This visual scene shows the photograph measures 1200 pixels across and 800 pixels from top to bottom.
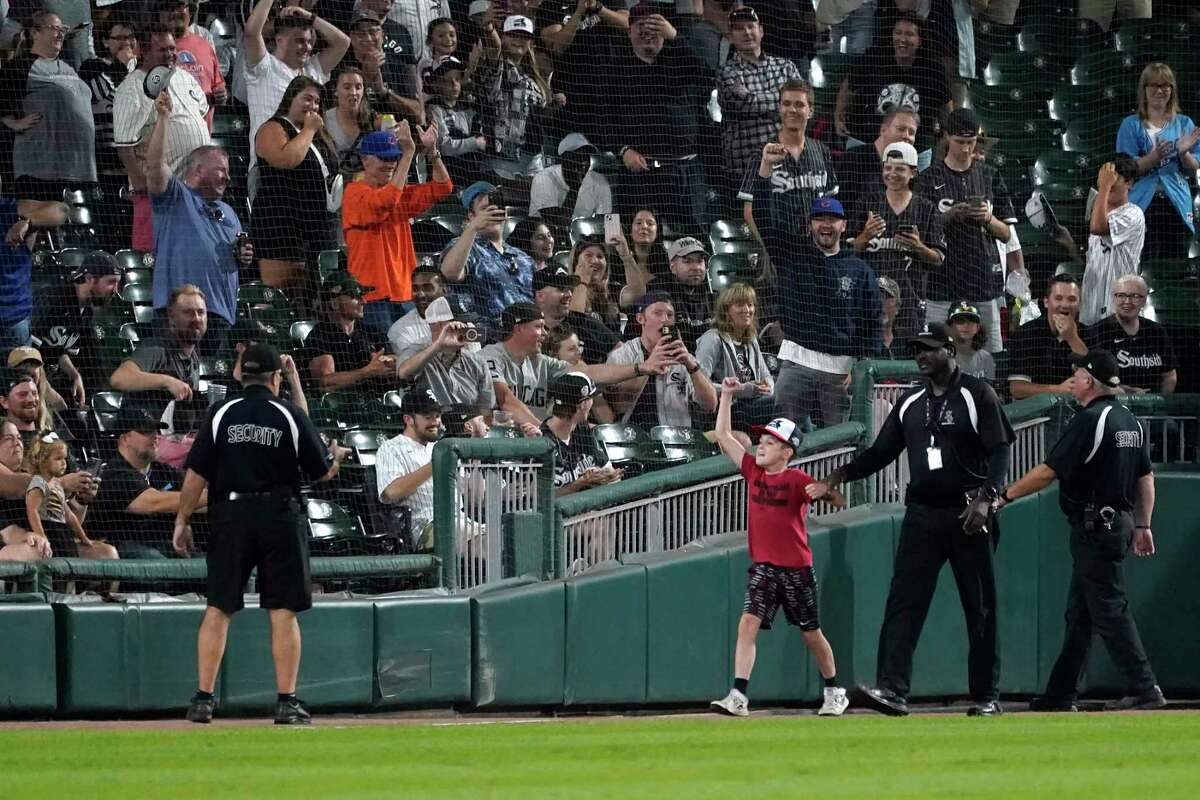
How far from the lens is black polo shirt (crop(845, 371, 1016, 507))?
27.1 feet

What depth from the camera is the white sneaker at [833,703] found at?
8.64 meters

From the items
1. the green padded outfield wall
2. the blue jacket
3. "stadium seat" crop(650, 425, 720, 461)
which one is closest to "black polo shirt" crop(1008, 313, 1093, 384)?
the blue jacket

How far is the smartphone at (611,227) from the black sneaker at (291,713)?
5.30 metres

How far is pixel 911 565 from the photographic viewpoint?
8.30m

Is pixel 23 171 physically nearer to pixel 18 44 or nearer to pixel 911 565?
pixel 18 44

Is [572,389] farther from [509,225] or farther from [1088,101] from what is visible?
[1088,101]

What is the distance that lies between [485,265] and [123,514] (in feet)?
10.6

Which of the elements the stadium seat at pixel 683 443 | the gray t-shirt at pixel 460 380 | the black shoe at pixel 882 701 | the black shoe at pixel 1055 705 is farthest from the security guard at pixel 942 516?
the gray t-shirt at pixel 460 380

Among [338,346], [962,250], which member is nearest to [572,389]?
[338,346]

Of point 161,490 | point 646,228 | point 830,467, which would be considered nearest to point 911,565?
point 830,467

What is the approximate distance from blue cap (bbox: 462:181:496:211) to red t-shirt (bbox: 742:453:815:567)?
12.5 ft

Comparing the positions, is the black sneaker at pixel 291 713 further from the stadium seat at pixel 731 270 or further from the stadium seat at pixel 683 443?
the stadium seat at pixel 731 270

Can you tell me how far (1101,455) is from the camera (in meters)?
8.83

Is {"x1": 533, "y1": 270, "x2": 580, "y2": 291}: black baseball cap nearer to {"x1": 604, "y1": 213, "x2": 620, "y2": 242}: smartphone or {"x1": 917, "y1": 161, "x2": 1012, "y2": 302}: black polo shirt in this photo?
A: {"x1": 604, "y1": 213, "x2": 620, "y2": 242}: smartphone
